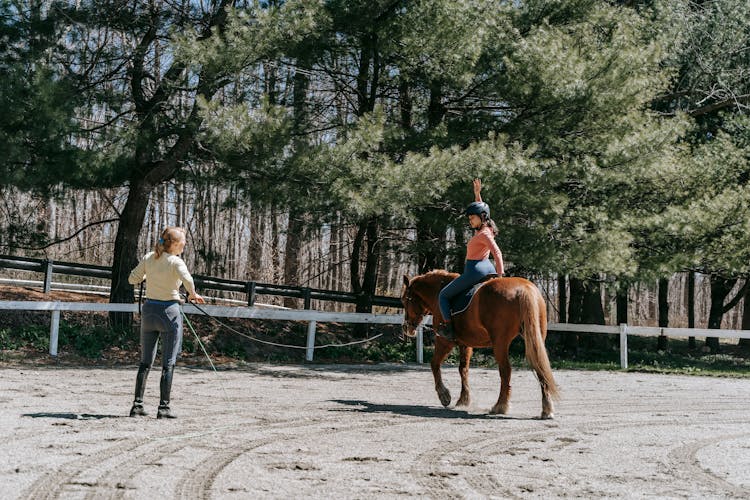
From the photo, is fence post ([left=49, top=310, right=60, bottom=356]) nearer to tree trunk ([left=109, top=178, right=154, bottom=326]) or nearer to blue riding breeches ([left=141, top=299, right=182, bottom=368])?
tree trunk ([left=109, top=178, right=154, bottom=326])

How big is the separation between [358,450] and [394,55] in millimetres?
12430

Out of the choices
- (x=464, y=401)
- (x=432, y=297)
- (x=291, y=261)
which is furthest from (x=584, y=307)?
(x=464, y=401)

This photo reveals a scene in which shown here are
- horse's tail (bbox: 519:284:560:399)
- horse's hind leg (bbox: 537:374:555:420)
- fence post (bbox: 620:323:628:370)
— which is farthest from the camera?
fence post (bbox: 620:323:628:370)

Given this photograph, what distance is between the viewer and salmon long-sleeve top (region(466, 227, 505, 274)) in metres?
9.51

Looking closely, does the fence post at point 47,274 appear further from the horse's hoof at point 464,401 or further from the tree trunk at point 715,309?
the tree trunk at point 715,309

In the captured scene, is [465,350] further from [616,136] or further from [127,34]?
[127,34]

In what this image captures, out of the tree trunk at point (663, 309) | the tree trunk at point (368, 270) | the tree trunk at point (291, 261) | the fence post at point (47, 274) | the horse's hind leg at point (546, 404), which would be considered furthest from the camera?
the tree trunk at point (663, 309)

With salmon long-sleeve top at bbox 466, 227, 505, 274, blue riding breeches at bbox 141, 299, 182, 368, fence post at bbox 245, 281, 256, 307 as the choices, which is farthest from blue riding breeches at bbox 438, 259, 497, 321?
fence post at bbox 245, 281, 256, 307

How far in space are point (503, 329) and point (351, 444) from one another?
9.80 feet

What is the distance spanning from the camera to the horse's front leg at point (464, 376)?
10438mm

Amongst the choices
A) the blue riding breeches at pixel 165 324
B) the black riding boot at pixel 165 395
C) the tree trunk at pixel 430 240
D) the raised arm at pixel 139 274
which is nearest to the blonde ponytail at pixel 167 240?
the raised arm at pixel 139 274

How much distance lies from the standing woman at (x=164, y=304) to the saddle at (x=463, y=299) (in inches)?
133

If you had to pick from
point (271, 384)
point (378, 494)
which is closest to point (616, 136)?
point (271, 384)

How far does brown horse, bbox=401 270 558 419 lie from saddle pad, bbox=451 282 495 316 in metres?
0.07
